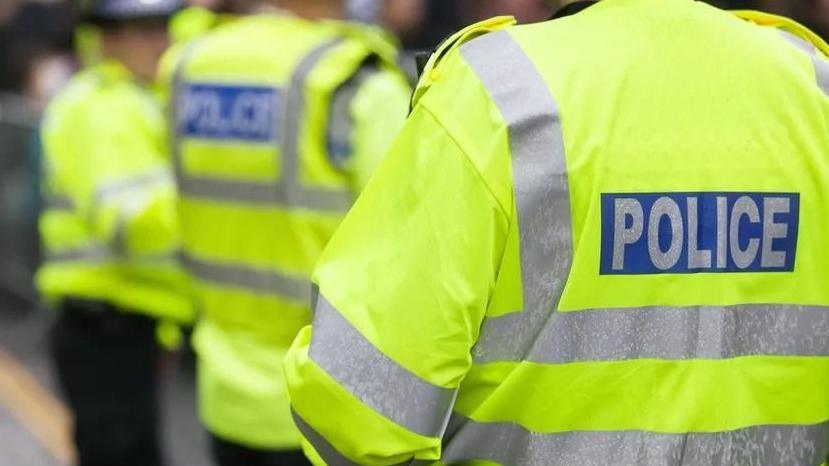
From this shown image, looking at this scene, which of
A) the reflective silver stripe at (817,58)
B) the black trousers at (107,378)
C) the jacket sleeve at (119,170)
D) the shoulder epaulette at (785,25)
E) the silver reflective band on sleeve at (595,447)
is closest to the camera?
the silver reflective band on sleeve at (595,447)

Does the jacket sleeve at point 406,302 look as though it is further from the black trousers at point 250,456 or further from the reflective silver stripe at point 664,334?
the black trousers at point 250,456

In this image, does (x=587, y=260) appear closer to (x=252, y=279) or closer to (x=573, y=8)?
(x=573, y=8)

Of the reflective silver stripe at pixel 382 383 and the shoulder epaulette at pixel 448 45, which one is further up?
the shoulder epaulette at pixel 448 45

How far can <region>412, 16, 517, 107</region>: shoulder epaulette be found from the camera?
6.16ft

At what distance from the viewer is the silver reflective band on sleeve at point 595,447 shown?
1901 mm

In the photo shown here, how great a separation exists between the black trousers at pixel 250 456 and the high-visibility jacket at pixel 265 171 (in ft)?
0.07

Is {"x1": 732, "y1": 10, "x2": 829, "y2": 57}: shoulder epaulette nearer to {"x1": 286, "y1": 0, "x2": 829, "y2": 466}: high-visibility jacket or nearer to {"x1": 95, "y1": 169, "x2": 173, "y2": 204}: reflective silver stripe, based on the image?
Result: {"x1": 286, "y1": 0, "x2": 829, "y2": 466}: high-visibility jacket

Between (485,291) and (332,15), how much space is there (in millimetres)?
1717

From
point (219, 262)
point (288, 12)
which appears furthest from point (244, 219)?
point (288, 12)

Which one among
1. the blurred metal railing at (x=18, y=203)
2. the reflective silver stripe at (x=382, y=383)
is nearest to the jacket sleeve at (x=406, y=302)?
the reflective silver stripe at (x=382, y=383)

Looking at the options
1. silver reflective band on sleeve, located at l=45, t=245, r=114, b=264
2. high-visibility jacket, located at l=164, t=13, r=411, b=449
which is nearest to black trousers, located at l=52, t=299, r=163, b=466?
silver reflective band on sleeve, located at l=45, t=245, r=114, b=264

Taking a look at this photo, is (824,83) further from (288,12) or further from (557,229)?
(288,12)

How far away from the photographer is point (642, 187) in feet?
6.10

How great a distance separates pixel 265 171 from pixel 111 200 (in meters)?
0.96
